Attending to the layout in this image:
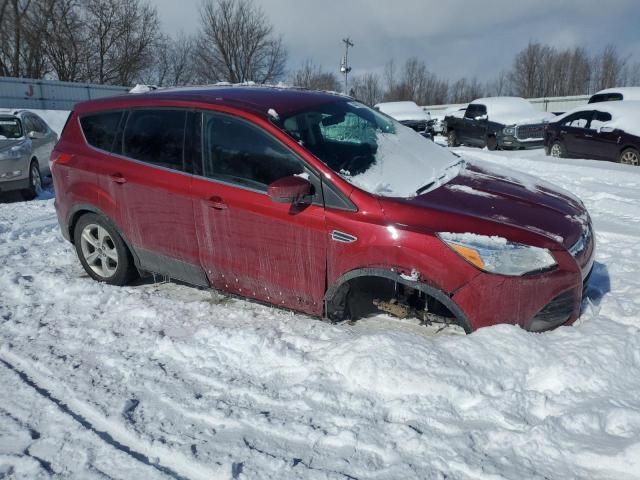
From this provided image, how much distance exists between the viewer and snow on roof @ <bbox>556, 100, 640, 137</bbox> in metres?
11.8

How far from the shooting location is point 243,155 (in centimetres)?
370

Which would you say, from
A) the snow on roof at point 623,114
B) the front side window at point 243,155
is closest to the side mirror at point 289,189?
the front side window at point 243,155

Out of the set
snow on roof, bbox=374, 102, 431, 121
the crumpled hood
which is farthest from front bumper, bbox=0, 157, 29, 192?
snow on roof, bbox=374, 102, 431, 121

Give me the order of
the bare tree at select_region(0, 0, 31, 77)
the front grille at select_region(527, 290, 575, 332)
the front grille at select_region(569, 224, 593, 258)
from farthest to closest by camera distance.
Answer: the bare tree at select_region(0, 0, 31, 77)
the front grille at select_region(569, 224, 593, 258)
the front grille at select_region(527, 290, 575, 332)

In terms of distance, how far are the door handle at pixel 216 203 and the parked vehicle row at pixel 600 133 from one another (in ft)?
36.2

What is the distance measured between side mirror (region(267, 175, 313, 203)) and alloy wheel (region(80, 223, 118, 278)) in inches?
78.4

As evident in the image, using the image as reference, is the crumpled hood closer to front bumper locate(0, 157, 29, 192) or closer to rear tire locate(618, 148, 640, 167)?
front bumper locate(0, 157, 29, 192)

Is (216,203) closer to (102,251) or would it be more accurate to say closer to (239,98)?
(239,98)

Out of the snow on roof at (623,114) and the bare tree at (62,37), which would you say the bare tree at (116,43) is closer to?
the bare tree at (62,37)

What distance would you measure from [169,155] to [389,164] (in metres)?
1.69

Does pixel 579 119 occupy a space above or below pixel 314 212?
above

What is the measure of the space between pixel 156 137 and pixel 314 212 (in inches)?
63.5

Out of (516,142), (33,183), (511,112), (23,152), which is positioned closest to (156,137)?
(23,152)

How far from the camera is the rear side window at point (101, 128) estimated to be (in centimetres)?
445
